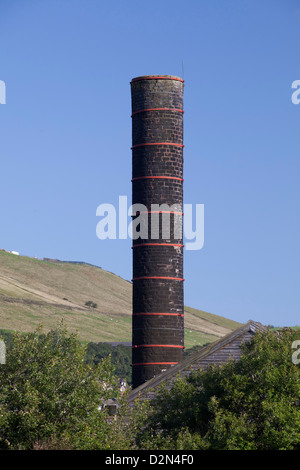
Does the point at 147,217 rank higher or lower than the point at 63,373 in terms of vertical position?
higher

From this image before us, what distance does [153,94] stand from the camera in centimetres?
4419

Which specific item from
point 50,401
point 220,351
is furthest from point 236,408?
point 220,351

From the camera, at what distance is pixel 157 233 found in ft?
142

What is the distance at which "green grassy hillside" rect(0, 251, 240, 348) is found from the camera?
5610 inches

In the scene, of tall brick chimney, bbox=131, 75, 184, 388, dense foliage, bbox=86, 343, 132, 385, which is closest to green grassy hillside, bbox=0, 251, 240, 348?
dense foliage, bbox=86, 343, 132, 385

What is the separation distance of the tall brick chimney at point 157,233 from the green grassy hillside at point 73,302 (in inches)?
3481

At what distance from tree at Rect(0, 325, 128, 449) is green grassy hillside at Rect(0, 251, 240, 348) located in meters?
99.8

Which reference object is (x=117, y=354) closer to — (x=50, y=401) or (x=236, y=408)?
(x=50, y=401)

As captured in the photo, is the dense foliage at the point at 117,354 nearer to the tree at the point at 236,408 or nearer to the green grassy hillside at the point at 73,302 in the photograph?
the green grassy hillside at the point at 73,302

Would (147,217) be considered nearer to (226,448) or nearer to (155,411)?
(155,411)

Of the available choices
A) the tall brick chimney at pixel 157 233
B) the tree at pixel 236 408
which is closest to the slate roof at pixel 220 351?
the tall brick chimney at pixel 157 233

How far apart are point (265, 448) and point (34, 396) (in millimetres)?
7420

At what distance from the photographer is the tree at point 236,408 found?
2750 centimetres
